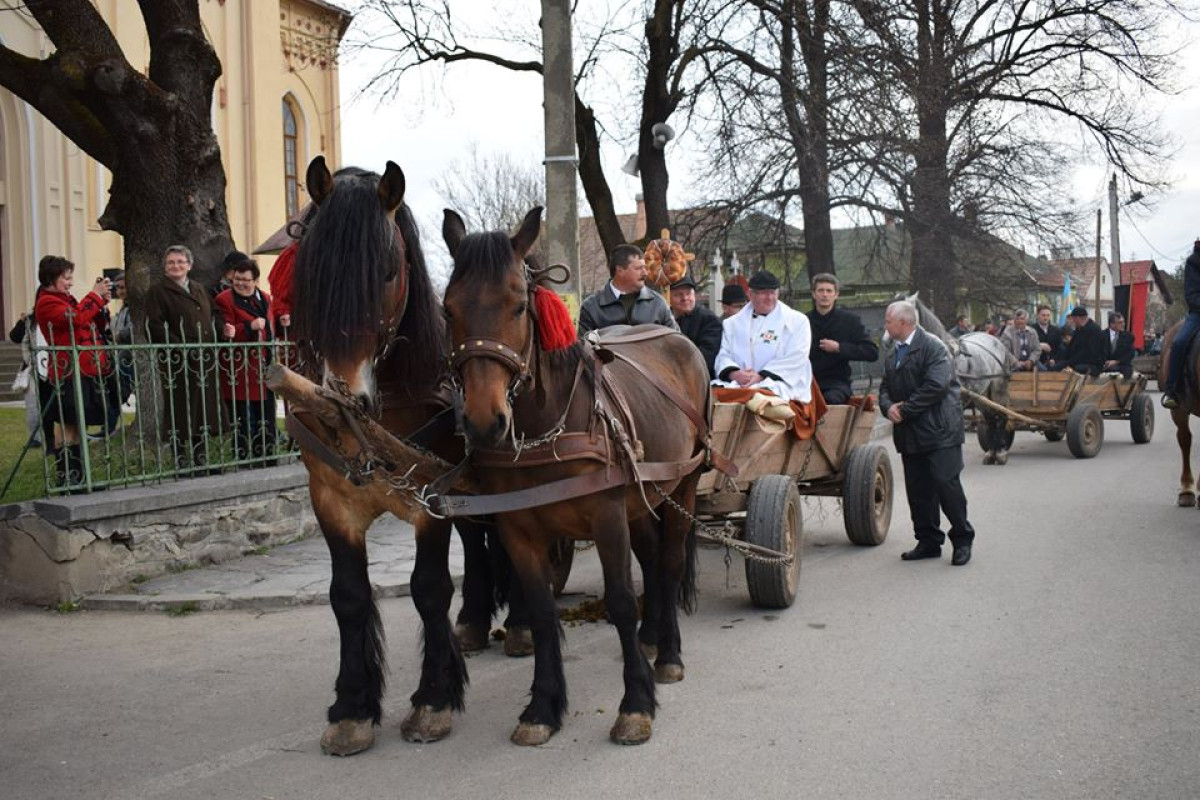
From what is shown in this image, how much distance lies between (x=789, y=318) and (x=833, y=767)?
3.71m

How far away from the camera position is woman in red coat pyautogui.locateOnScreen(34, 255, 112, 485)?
6.88 m

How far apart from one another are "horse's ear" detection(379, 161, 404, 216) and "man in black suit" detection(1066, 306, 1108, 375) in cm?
1356

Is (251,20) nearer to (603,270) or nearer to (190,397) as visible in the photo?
(190,397)

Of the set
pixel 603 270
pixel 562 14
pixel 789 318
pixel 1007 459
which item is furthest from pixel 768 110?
pixel 603 270

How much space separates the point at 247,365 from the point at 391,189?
14.3 feet

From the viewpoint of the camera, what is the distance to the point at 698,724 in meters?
4.59

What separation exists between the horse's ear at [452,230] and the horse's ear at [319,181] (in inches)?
17.5

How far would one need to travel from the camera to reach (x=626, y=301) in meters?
7.32

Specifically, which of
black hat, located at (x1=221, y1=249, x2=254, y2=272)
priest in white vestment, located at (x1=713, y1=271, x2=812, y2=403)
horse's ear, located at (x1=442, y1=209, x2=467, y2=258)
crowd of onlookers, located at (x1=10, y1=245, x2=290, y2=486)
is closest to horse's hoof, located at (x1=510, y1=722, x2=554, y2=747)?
horse's ear, located at (x1=442, y1=209, x2=467, y2=258)

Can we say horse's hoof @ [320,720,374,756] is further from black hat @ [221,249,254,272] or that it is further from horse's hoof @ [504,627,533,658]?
black hat @ [221,249,254,272]

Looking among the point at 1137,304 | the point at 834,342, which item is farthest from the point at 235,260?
the point at 1137,304

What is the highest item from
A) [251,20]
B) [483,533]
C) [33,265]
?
[251,20]

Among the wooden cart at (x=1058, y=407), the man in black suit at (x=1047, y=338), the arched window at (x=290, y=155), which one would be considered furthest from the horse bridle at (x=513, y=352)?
the arched window at (x=290, y=155)

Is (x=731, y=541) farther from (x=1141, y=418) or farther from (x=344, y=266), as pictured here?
(x=1141, y=418)
